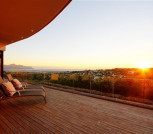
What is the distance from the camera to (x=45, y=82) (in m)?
8.84

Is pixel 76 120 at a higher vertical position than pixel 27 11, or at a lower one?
lower

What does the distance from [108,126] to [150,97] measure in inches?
118

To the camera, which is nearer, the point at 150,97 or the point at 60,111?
the point at 60,111

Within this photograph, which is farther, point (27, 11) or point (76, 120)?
point (27, 11)

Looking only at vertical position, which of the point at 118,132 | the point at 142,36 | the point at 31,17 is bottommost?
the point at 118,132

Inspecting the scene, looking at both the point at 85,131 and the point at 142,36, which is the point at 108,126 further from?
the point at 142,36

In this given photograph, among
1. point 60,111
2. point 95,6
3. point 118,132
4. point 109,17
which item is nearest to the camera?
point 118,132

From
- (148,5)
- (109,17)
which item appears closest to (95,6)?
(109,17)

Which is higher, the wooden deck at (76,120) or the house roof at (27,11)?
the house roof at (27,11)

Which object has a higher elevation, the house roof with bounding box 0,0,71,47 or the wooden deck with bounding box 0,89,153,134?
the house roof with bounding box 0,0,71,47

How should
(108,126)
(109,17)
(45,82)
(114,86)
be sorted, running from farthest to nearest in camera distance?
(45,82), (109,17), (114,86), (108,126)

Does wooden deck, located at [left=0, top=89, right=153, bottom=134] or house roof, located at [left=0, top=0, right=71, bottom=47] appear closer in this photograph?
wooden deck, located at [left=0, top=89, right=153, bottom=134]

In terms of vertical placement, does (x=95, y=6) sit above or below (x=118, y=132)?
above

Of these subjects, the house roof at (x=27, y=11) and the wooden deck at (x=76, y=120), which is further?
the house roof at (x=27, y=11)
